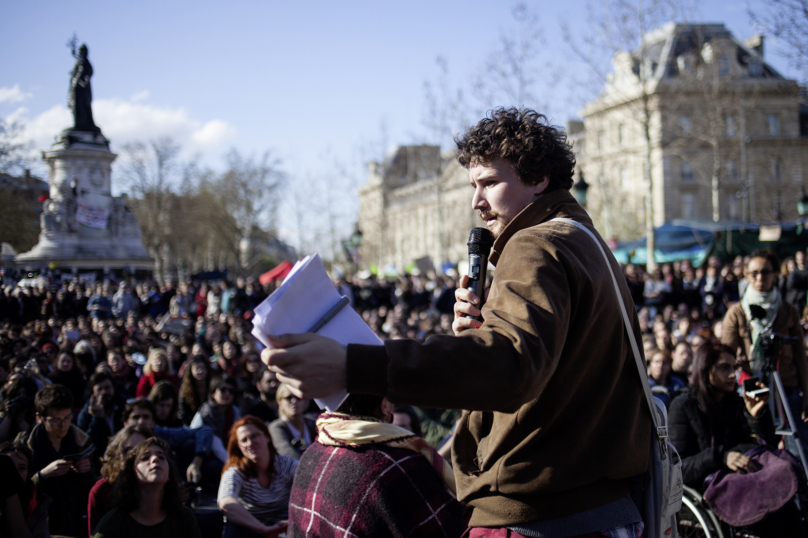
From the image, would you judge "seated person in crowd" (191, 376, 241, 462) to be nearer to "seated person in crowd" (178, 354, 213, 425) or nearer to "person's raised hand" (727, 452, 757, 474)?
"seated person in crowd" (178, 354, 213, 425)

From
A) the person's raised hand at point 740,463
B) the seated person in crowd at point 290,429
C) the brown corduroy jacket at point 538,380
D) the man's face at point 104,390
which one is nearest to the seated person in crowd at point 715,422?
the person's raised hand at point 740,463

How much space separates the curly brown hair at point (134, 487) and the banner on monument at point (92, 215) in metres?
22.1

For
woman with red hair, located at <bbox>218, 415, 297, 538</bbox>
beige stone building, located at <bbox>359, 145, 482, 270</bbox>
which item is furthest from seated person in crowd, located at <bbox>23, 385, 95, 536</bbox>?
beige stone building, located at <bbox>359, 145, 482, 270</bbox>

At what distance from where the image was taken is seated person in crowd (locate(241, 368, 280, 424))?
23.0 ft

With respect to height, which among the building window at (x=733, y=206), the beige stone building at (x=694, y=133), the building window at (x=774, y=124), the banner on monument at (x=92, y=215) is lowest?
the banner on monument at (x=92, y=215)

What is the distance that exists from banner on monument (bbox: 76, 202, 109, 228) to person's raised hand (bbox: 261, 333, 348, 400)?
83.2 ft

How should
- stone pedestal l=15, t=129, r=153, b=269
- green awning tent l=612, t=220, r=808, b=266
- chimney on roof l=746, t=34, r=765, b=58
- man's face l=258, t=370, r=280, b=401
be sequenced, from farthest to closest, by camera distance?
chimney on roof l=746, t=34, r=765, b=58 → stone pedestal l=15, t=129, r=153, b=269 → green awning tent l=612, t=220, r=808, b=266 → man's face l=258, t=370, r=280, b=401

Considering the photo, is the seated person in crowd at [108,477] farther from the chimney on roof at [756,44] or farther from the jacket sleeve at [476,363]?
the chimney on roof at [756,44]

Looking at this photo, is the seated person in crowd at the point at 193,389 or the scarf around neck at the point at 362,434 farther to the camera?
the seated person in crowd at the point at 193,389

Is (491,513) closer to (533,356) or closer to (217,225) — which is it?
(533,356)

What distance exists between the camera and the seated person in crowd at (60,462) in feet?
16.2

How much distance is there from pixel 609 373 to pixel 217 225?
5819 cm

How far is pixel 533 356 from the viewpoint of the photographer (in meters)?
1.43

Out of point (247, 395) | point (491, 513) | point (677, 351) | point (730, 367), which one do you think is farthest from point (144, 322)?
point (491, 513)
